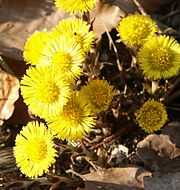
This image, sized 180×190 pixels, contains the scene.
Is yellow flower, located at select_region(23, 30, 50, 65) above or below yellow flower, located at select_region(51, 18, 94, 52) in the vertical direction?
below

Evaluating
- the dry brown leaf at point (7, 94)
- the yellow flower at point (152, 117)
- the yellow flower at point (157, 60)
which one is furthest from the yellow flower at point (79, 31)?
the dry brown leaf at point (7, 94)

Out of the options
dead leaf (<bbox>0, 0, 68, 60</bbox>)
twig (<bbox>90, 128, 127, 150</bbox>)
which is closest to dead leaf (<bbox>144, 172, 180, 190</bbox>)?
twig (<bbox>90, 128, 127, 150</bbox>)

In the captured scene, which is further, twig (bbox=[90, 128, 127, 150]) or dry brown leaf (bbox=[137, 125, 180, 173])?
twig (bbox=[90, 128, 127, 150])

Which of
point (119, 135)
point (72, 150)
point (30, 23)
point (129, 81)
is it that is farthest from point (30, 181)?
point (30, 23)

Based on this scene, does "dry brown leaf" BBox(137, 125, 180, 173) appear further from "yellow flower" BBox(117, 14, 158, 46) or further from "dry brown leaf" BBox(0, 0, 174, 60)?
"dry brown leaf" BBox(0, 0, 174, 60)

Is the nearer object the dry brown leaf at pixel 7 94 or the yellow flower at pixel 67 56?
the yellow flower at pixel 67 56

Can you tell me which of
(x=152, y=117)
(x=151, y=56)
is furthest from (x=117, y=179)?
(x=151, y=56)

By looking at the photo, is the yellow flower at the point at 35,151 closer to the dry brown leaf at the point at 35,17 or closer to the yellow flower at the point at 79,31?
the yellow flower at the point at 79,31

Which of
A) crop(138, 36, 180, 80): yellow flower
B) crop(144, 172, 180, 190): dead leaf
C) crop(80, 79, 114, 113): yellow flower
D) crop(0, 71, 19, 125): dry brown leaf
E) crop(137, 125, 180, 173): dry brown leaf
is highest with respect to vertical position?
crop(138, 36, 180, 80): yellow flower
